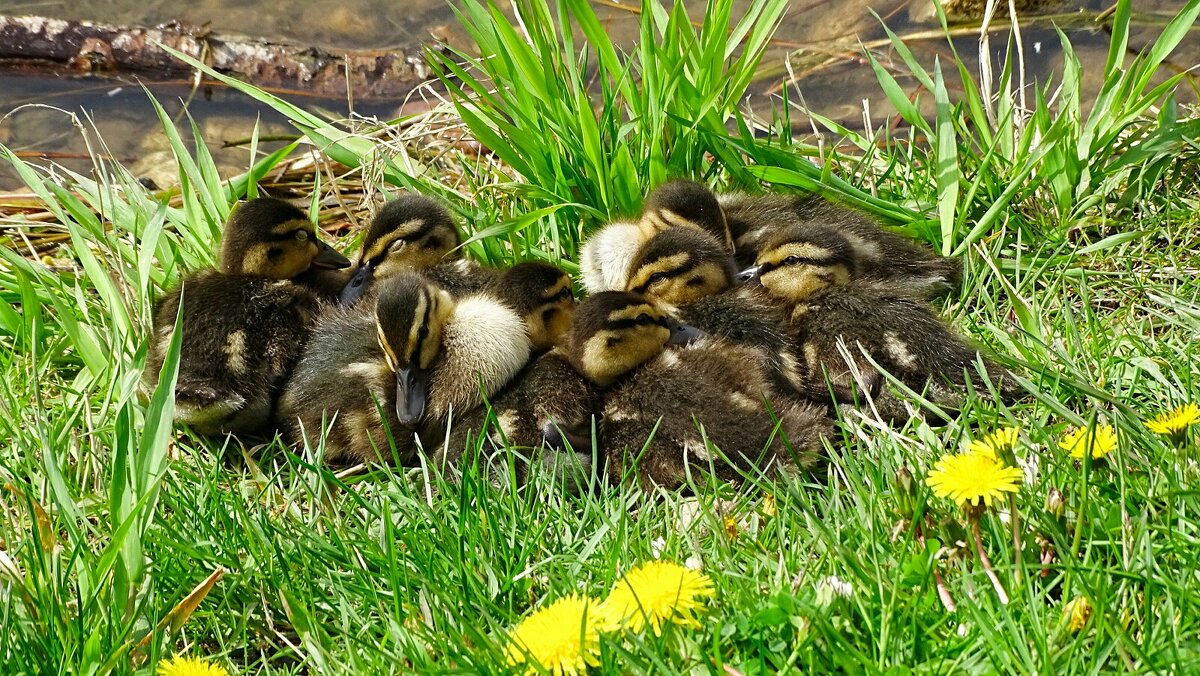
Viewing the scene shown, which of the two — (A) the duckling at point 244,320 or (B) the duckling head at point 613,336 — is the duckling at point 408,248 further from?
(B) the duckling head at point 613,336

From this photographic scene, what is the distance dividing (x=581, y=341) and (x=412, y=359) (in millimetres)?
439

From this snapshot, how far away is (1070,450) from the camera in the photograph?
2.26m

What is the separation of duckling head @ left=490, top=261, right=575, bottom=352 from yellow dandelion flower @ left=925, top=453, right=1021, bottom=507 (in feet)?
4.70

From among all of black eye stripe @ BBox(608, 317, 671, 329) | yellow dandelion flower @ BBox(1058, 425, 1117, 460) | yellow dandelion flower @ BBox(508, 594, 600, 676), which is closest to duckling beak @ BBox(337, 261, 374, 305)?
black eye stripe @ BBox(608, 317, 671, 329)

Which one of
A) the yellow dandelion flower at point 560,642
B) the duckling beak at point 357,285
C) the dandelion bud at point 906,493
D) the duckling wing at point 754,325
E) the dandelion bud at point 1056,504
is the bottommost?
the duckling beak at point 357,285


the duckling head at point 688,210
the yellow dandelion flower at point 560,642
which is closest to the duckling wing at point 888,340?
the duckling head at point 688,210

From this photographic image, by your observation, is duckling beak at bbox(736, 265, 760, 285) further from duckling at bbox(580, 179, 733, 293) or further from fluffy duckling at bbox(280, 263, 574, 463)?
fluffy duckling at bbox(280, 263, 574, 463)

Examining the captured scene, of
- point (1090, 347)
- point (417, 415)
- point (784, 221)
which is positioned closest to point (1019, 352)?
point (1090, 347)

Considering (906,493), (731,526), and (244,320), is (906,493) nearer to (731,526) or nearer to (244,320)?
(731,526)

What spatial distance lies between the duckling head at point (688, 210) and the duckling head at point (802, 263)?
163 mm

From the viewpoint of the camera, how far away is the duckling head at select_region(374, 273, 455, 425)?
3045 mm

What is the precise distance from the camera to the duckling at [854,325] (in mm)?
3068

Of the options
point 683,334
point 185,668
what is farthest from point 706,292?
point 185,668

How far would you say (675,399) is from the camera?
2.96 m
